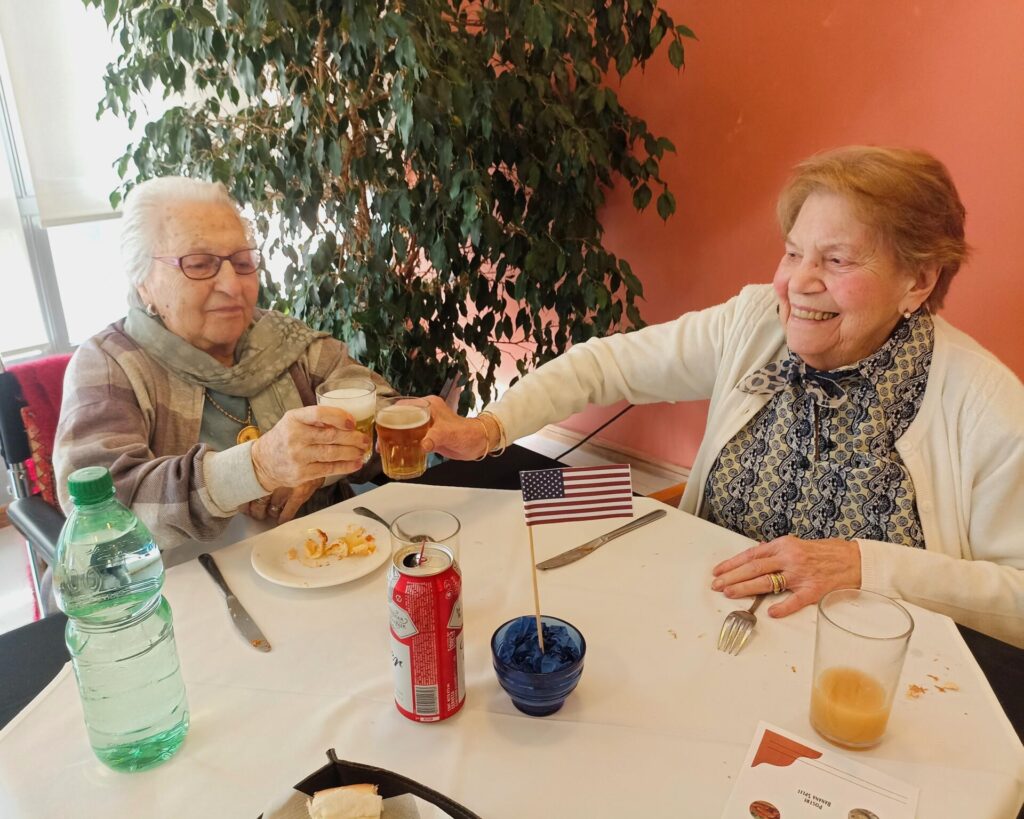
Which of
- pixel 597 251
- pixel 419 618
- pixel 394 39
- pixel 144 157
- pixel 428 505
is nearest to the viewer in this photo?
pixel 419 618

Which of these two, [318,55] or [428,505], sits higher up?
[318,55]

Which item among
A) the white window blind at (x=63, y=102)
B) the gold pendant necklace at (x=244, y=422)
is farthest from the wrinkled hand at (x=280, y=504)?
the white window blind at (x=63, y=102)

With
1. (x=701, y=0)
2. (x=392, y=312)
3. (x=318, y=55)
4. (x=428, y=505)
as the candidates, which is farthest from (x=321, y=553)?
(x=701, y=0)

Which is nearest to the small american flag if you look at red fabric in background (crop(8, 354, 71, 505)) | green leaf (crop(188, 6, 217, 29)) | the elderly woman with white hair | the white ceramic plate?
the white ceramic plate

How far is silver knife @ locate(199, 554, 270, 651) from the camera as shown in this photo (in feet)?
3.70

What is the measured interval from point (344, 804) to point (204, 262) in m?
1.28

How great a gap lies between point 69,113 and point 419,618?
326 cm

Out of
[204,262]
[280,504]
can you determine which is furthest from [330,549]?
[204,262]

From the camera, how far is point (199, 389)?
1717 millimetres

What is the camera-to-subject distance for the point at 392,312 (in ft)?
8.56

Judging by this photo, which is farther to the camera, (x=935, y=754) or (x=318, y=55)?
(x=318, y=55)

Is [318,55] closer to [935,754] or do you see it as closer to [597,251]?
[597,251]

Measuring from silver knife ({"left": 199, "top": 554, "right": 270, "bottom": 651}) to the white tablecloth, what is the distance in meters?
0.02

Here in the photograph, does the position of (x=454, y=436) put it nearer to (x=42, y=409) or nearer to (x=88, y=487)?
(x=88, y=487)
